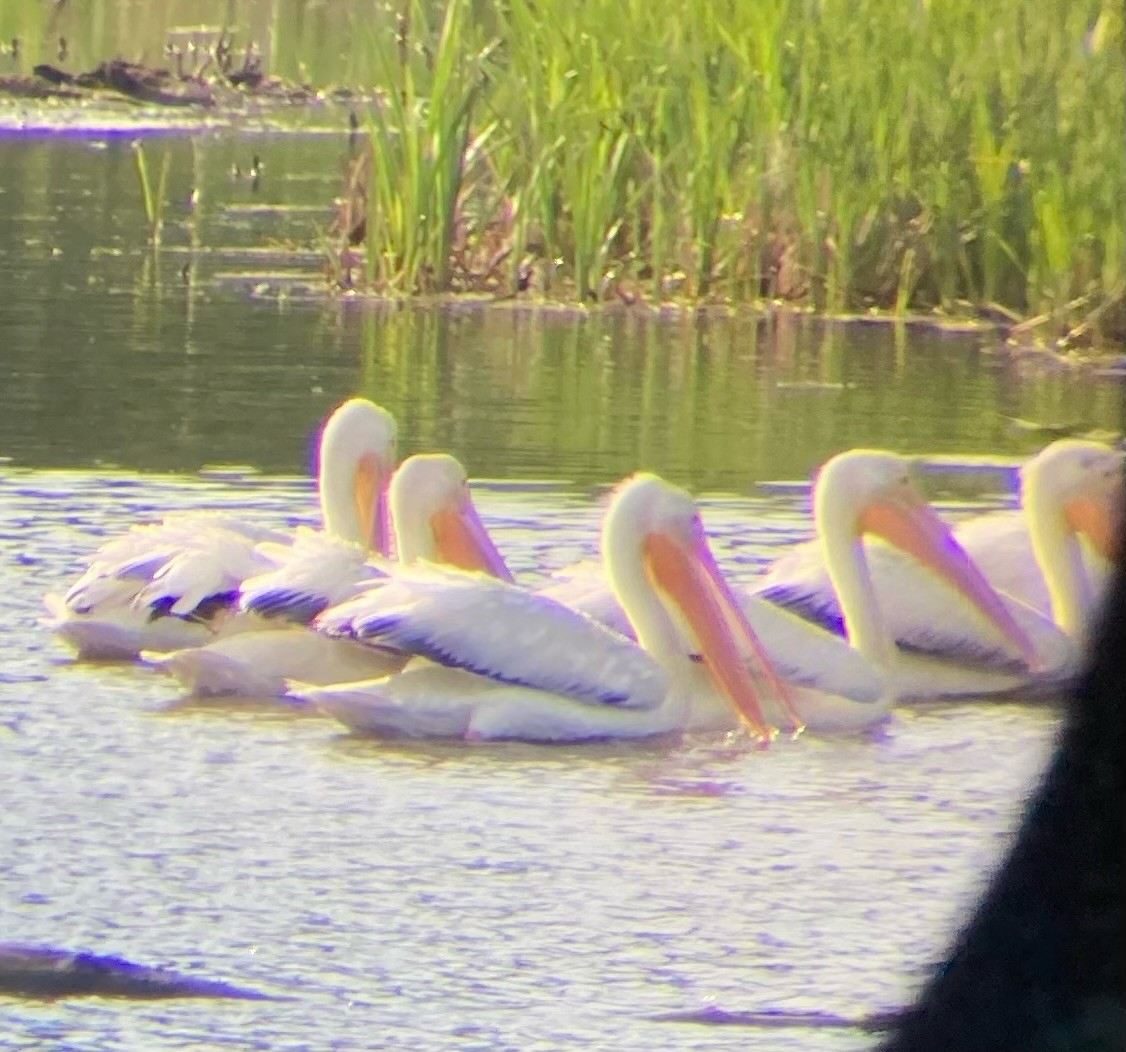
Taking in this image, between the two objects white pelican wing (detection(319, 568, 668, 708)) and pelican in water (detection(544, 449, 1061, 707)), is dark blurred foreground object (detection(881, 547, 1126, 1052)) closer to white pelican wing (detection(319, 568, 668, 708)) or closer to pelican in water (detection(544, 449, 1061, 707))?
white pelican wing (detection(319, 568, 668, 708))

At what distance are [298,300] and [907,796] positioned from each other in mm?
5837

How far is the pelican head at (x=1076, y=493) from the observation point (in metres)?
5.29

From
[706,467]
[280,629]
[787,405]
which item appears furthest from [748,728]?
[787,405]

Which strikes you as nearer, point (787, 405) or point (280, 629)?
point (280, 629)

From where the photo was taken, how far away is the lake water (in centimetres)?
327

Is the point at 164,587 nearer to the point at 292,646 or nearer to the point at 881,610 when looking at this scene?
the point at 292,646

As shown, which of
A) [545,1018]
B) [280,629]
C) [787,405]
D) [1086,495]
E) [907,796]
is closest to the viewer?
[545,1018]

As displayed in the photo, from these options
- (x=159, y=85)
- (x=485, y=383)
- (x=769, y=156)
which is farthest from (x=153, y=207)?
(x=159, y=85)

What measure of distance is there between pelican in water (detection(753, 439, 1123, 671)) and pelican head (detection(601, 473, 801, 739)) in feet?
1.28

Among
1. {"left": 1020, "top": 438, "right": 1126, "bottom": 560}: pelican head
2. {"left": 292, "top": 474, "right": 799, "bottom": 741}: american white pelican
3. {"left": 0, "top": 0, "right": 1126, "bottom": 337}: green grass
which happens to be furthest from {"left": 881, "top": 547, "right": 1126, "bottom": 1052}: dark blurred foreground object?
{"left": 0, "top": 0, "right": 1126, "bottom": 337}: green grass

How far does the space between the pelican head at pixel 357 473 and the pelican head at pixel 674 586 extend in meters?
0.74

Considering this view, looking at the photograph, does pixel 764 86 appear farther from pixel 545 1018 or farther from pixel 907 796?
pixel 545 1018

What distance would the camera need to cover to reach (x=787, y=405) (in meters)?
7.83

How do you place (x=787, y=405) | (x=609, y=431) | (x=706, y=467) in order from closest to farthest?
(x=706, y=467)
(x=609, y=431)
(x=787, y=405)
